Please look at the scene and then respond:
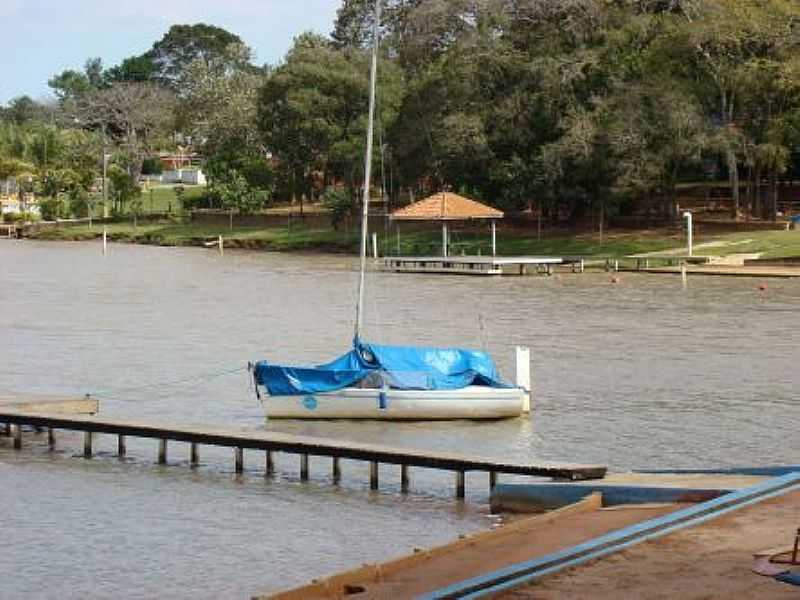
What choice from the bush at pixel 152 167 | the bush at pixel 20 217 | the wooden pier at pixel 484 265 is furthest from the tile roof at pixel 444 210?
the bush at pixel 152 167

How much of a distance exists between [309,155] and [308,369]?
83.1 metres

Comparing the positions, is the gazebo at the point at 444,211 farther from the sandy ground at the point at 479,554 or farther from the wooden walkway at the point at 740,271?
the sandy ground at the point at 479,554

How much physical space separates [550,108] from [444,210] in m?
11.9

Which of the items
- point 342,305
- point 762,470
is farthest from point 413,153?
point 762,470

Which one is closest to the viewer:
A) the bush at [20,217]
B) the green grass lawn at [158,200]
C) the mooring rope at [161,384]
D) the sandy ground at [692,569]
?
the sandy ground at [692,569]

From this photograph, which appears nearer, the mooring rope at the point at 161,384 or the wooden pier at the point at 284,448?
the wooden pier at the point at 284,448

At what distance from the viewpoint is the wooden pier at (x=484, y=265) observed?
89.4 m

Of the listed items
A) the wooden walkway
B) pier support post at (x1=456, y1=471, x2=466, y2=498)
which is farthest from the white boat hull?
the wooden walkway

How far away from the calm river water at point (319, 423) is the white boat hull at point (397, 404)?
37cm

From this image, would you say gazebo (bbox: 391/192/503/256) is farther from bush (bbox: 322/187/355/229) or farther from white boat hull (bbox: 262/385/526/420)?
white boat hull (bbox: 262/385/526/420)

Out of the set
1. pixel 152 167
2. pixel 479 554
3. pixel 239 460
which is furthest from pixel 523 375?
pixel 152 167

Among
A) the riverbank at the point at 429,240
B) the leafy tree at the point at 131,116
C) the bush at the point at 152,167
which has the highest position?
the leafy tree at the point at 131,116

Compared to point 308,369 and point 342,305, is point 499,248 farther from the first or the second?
point 308,369

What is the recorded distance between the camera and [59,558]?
25.3 meters
